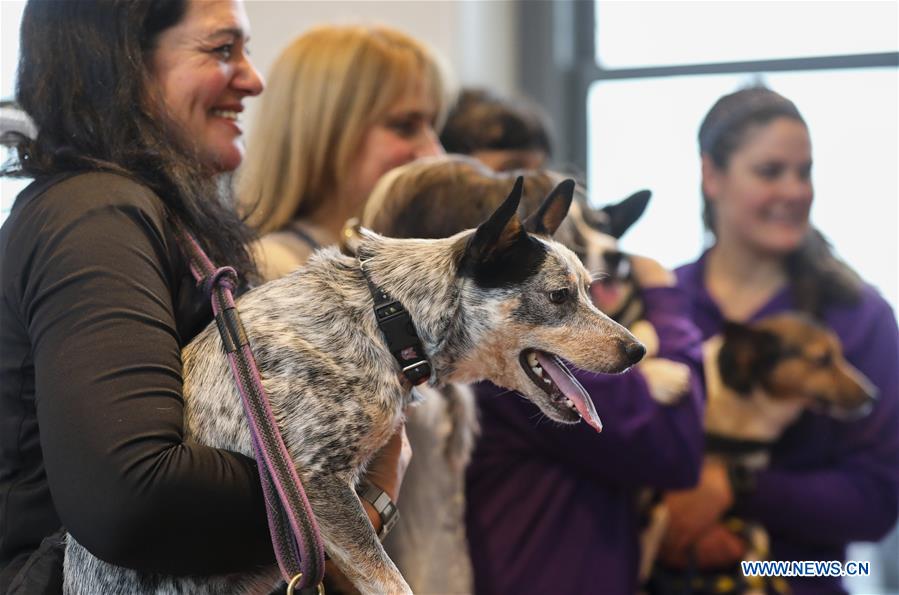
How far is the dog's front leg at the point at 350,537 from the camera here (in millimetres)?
995

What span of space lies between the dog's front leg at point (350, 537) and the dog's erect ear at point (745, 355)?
120 cm

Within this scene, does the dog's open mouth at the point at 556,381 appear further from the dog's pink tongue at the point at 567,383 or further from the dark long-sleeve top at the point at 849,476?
the dark long-sleeve top at the point at 849,476

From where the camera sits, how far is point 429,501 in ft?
5.24

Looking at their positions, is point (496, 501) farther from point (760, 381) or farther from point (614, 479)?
point (760, 381)

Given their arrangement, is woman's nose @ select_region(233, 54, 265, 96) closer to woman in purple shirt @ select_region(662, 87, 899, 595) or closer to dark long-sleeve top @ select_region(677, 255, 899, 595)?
woman in purple shirt @ select_region(662, 87, 899, 595)

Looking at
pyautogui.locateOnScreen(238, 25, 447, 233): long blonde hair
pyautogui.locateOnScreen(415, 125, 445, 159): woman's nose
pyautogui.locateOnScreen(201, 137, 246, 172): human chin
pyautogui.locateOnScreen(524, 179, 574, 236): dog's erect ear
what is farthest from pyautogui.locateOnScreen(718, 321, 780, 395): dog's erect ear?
pyautogui.locateOnScreen(201, 137, 246, 172): human chin

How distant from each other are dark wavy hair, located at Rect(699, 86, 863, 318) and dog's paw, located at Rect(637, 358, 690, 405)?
0.30 m

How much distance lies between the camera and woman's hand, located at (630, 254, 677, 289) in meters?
1.79

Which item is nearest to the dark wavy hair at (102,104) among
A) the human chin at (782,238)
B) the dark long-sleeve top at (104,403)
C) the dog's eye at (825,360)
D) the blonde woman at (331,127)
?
the dark long-sleeve top at (104,403)

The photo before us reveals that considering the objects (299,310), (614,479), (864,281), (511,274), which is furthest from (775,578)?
(299,310)

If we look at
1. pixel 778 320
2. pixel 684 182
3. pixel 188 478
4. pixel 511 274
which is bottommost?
pixel 778 320

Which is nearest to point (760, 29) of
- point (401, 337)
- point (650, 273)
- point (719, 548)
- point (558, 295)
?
point (650, 273)

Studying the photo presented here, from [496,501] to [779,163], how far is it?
2.42 feet

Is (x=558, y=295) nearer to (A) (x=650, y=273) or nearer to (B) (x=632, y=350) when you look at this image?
(B) (x=632, y=350)
